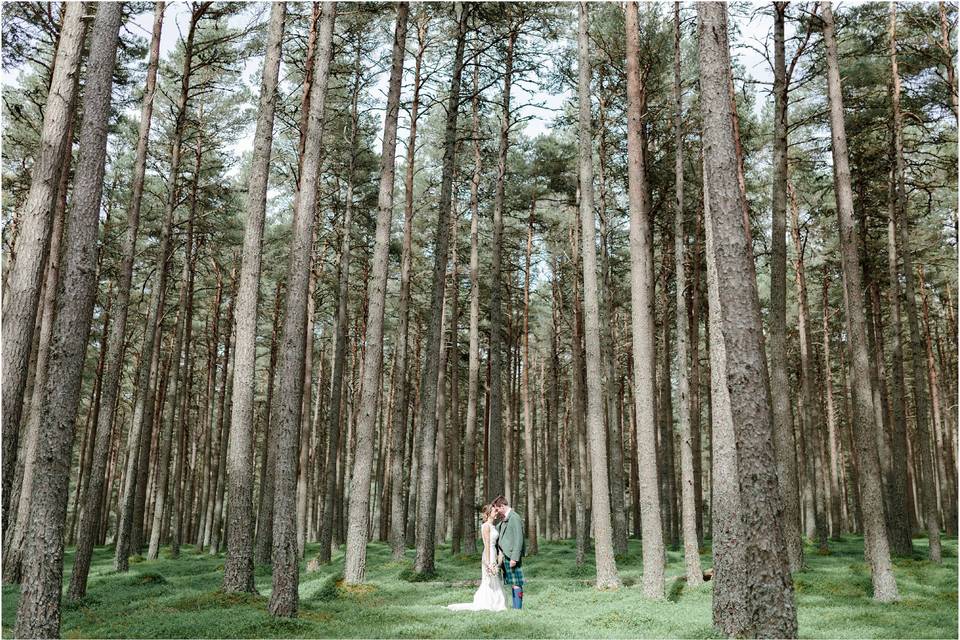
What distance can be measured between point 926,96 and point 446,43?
42.5 feet

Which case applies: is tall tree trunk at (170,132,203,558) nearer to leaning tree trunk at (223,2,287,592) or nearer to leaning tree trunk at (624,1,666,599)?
leaning tree trunk at (223,2,287,592)

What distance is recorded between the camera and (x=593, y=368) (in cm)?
1231

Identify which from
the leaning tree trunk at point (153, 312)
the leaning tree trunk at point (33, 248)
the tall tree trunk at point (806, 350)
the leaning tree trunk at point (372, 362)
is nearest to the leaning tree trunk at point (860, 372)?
the leaning tree trunk at point (372, 362)

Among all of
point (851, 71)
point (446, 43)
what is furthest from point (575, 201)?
point (851, 71)

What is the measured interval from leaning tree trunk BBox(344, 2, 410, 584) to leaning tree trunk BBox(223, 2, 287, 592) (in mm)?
1879

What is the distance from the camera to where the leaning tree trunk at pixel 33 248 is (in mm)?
7781

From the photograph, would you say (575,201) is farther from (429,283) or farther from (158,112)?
(158,112)

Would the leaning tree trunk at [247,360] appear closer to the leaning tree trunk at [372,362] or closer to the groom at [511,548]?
the leaning tree trunk at [372,362]

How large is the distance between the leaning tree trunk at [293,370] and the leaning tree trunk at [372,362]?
2.22 m

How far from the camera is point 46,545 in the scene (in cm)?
664

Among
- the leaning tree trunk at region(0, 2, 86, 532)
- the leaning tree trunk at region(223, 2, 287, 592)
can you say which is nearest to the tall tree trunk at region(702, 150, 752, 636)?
the leaning tree trunk at region(223, 2, 287, 592)

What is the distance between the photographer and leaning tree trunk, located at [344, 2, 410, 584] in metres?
12.0

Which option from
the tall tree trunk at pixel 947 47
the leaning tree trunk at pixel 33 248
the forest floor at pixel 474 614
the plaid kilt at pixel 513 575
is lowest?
the forest floor at pixel 474 614

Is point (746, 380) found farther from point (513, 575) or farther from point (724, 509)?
point (513, 575)
